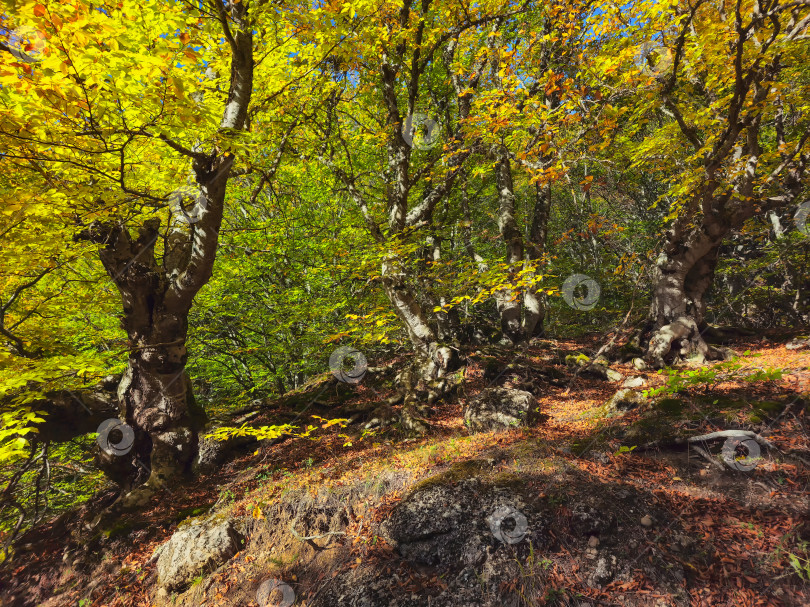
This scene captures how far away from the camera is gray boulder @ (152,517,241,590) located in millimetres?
3972

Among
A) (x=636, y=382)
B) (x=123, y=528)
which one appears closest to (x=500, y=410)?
(x=636, y=382)

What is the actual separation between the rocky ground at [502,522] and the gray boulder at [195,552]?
0.06ft

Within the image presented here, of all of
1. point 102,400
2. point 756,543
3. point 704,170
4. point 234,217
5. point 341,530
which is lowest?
point 341,530

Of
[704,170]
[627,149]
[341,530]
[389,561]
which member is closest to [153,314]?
[341,530]

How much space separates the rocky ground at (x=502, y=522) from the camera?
2762 millimetres

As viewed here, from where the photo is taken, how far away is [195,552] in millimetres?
4070

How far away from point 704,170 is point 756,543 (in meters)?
7.46

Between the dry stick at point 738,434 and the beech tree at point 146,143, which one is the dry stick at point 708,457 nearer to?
the dry stick at point 738,434

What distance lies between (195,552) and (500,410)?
16.2 feet

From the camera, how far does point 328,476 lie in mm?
5273

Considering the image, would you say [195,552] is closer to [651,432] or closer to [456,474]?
[456,474]

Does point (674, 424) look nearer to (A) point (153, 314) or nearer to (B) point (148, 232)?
(A) point (153, 314)

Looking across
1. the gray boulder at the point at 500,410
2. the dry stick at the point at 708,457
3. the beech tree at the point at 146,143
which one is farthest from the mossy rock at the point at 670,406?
the beech tree at the point at 146,143

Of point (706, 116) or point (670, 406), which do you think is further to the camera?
A: point (706, 116)
